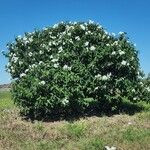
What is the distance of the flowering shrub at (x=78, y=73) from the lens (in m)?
17.0

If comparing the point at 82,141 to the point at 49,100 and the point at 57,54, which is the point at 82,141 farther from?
the point at 57,54

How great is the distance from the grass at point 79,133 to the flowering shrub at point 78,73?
74 cm

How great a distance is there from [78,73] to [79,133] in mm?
3152

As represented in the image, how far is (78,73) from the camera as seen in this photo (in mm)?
17641

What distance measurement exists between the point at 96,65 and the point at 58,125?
2.89 m

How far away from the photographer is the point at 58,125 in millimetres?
16406

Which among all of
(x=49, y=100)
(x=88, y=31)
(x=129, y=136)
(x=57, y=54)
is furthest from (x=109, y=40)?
(x=129, y=136)

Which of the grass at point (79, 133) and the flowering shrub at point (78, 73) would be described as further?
the flowering shrub at point (78, 73)

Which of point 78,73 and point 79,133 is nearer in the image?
point 79,133

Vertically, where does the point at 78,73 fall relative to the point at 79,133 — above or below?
above

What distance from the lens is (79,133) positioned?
1504 centimetres

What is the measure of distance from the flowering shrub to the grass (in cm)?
74

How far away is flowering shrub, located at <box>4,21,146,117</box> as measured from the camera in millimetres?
17031

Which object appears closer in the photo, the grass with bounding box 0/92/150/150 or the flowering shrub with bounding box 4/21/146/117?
the grass with bounding box 0/92/150/150
